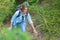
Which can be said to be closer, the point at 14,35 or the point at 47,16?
the point at 14,35

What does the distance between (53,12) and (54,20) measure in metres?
0.38

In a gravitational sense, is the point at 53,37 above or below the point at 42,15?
below

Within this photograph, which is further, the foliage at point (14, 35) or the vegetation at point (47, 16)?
the vegetation at point (47, 16)

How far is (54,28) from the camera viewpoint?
638 cm

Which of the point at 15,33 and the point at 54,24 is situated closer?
the point at 15,33

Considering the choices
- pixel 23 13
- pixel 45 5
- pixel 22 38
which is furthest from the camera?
pixel 45 5

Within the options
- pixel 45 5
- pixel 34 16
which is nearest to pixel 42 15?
pixel 34 16

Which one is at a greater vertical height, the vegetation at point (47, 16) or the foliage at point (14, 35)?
the vegetation at point (47, 16)

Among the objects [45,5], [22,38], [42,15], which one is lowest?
[22,38]

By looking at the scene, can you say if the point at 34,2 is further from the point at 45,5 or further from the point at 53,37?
the point at 53,37

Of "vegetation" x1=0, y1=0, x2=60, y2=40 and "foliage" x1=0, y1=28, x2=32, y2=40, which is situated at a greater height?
"vegetation" x1=0, y1=0, x2=60, y2=40

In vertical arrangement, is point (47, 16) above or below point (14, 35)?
above

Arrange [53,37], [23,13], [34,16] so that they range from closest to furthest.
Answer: [23,13] → [53,37] → [34,16]

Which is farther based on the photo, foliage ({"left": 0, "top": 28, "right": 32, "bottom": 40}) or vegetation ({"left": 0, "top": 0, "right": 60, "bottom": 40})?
vegetation ({"left": 0, "top": 0, "right": 60, "bottom": 40})
